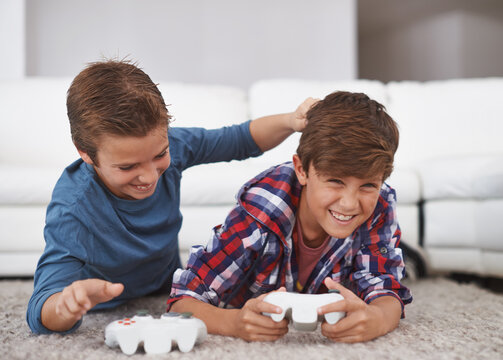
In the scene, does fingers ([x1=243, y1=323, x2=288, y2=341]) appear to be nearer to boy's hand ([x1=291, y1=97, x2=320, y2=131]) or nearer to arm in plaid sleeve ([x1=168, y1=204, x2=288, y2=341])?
arm in plaid sleeve ([x1=168, y1=204, x2=288, y2=341])

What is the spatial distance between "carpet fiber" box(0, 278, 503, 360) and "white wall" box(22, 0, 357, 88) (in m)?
2.38

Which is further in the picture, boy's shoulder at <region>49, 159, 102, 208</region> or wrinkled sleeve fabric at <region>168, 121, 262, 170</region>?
wrinkled sleeve fabric at <region>168, 121, 262, 170</region>

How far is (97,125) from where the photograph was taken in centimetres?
86

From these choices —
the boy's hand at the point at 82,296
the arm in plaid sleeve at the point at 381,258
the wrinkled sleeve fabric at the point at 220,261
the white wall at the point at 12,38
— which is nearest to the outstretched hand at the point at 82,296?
the boy's hand at the point at 82,296

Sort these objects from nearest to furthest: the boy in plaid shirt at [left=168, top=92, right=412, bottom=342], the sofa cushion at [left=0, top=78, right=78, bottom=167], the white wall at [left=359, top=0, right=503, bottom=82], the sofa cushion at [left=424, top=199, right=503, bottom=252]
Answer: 1. the boy in plaid shirt at [left=168, top=92, right=412, bottom=342]
2. the sofa cushion at [left=424, top=199, right=503, bottom=252]
3. the sofa cushion at [left=0, top=78, right=78, bottom=167]
4. the white wall at [left=359, top=0, right=503, bottom=82]

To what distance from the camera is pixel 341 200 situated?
87 cm

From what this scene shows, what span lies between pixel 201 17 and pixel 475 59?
3.35 meters

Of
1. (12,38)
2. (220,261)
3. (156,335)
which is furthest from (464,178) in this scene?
(12,38)

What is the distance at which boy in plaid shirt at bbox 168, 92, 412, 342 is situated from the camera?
2.70ft

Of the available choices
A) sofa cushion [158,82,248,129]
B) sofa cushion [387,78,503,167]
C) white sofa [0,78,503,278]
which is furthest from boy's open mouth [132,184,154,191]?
sofa cushion [387,78,503,167]

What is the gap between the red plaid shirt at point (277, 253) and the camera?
938 millimetres

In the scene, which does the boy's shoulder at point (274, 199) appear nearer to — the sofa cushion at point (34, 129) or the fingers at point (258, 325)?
the fingers at point (258, 325)

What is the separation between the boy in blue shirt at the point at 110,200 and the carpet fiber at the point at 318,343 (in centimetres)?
5

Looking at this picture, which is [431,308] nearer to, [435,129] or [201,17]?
[435,129]
